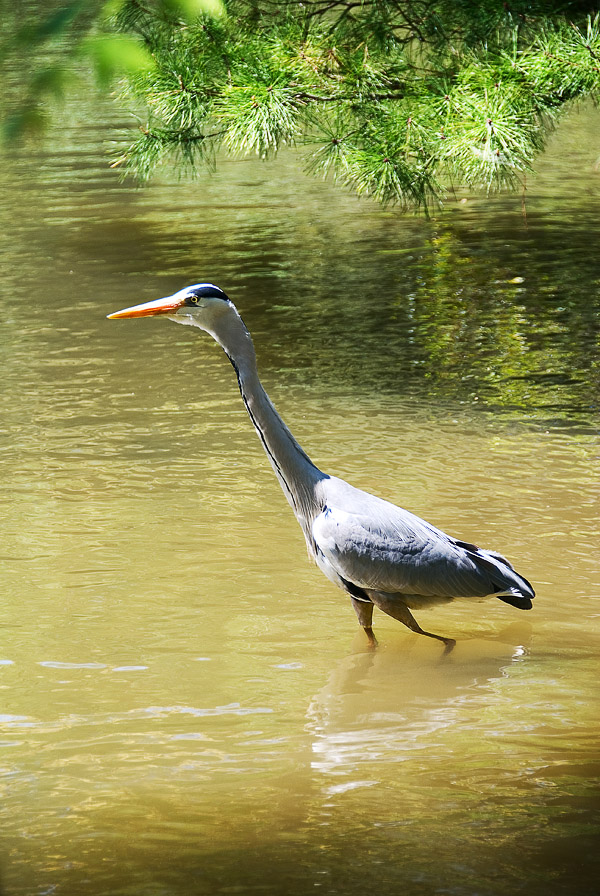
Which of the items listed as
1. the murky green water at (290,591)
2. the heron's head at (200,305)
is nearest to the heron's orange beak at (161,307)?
the heron's head at (200,305)

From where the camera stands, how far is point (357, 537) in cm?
372

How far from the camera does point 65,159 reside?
543 inches

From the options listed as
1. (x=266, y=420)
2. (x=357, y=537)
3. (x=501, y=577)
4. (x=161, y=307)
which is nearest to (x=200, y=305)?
(x=161, y=307)

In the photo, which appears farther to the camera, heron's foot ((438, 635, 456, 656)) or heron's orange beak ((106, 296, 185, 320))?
heron's foot ((438, 635, 456, 656))

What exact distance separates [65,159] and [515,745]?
11942 mm

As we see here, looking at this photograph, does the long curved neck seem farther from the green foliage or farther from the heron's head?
the green foliage

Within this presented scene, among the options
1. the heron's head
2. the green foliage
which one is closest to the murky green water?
the heron's head

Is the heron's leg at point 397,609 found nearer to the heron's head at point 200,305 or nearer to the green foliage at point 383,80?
the heron's head at point 200,305

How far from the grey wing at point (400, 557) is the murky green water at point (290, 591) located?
24 centimetres

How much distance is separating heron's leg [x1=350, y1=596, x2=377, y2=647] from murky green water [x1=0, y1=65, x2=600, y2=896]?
0.07 metres

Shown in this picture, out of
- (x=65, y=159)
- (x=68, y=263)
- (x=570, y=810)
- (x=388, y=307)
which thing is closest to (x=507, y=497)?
(x=570, y=810)

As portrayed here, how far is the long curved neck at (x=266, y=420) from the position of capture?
376cm

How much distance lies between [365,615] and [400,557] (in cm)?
26

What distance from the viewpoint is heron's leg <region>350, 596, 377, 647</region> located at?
12.6 ft
